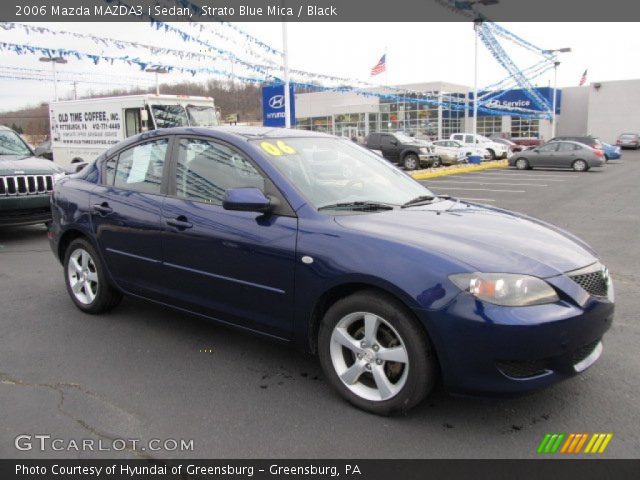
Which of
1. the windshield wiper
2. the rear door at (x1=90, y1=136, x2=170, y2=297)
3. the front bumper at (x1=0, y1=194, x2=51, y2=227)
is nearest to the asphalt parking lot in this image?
the rear door at (x1=90, y1=136, x2=170, y2=297)

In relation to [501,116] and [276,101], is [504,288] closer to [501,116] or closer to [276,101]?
[276,101]

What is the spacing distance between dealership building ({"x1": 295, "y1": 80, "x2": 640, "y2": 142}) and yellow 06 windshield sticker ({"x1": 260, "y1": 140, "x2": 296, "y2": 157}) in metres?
48.8

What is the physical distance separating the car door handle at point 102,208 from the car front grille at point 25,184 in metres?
4.22

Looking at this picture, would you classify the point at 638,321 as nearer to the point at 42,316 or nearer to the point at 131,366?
the point at 131,366

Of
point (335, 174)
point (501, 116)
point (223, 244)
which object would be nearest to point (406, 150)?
point (335, 174)

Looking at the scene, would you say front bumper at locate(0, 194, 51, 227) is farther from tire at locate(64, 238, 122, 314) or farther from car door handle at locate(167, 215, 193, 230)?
car door handle at locate(167, 215, 193, 230)

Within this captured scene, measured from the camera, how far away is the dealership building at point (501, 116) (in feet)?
171

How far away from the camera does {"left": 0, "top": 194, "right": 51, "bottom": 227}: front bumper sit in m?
7.91

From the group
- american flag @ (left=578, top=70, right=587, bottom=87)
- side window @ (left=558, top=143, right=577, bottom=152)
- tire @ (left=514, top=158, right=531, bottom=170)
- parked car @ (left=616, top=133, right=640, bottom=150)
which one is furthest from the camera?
american flag @ (left=578, top=70, right=587, bottom=87)

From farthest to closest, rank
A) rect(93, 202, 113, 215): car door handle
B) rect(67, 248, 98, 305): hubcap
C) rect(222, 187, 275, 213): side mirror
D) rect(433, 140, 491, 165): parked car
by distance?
1. rect(433, 140, 491, 165): parked car
2. rect(67, 248, 98, 305): hubcap
3. rect(93, 202, 113, 215): car door handle
4. rect(222, 187, 275, 213): side mirror

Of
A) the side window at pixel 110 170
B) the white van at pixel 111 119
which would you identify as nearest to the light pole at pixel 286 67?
the white van at pixel 111 119

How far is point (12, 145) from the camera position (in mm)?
9328

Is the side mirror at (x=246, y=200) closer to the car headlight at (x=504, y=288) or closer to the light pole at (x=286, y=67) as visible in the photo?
the car headlight at (x=504, y=288)
